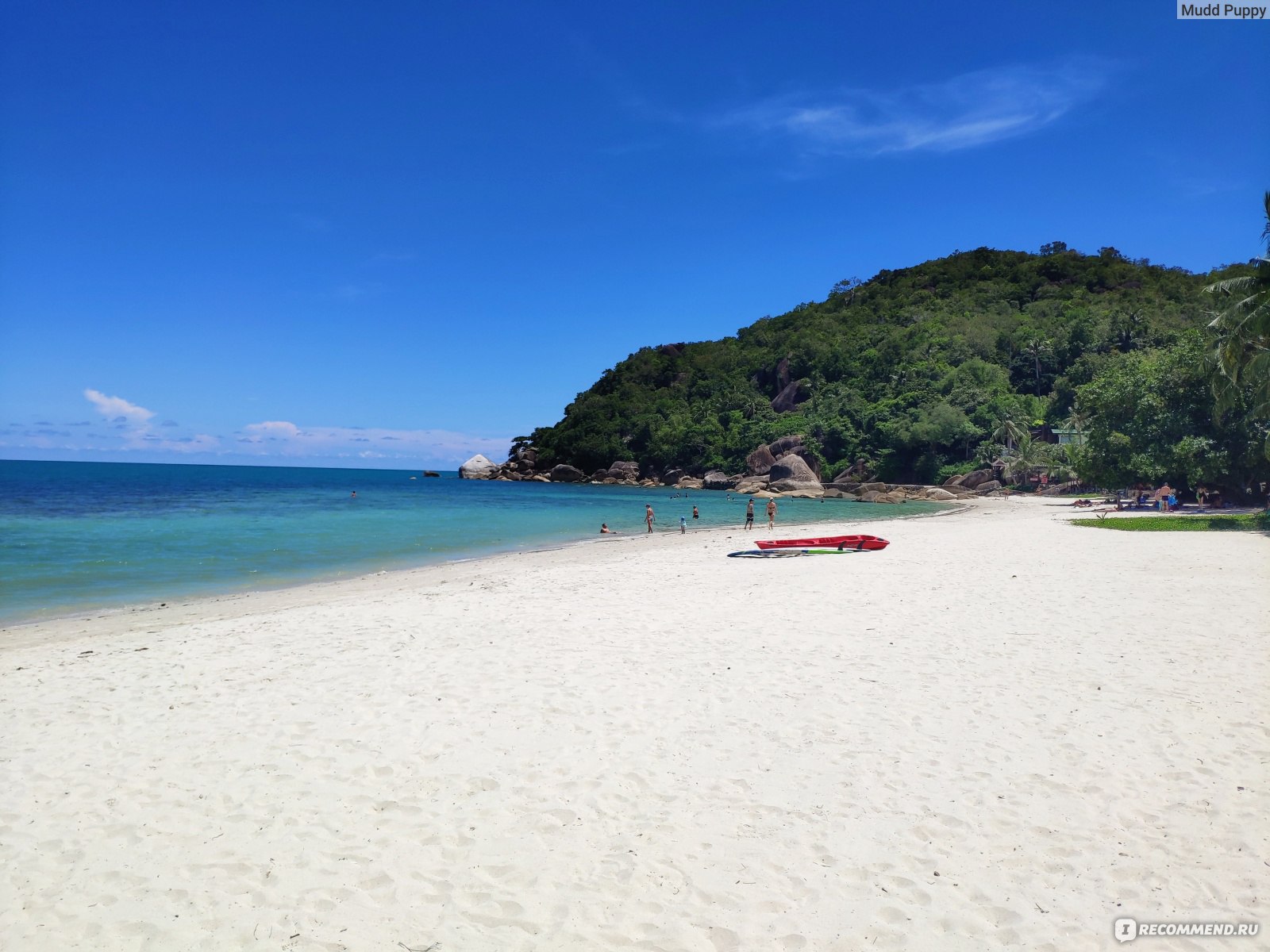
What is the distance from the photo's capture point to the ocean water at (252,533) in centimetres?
1830

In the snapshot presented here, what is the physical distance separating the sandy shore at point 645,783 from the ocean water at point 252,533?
8.37 m

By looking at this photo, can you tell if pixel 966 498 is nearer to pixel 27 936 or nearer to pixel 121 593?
pixel 121 593

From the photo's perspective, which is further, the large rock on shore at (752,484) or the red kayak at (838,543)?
the large rock on shore at (752,484)

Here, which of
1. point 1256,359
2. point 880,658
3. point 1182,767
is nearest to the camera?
point 1182,767

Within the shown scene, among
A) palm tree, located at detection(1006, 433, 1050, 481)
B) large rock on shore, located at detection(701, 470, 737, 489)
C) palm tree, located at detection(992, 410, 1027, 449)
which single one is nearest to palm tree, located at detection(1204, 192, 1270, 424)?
palm tree, located at detection(1006, 433, 1050, 481)

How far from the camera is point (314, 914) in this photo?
403 centimetres

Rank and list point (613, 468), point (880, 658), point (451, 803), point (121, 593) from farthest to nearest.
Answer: point (613, 468) → point (121, 593) → point (880, 658) → point (451, 803)

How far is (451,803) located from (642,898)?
1807mm

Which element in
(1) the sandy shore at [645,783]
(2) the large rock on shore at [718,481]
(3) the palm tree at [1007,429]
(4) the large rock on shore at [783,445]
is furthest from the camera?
(2) the large rock on shore at [718,481]

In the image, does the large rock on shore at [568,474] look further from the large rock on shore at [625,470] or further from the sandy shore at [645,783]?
the sandy shore at [645,783]

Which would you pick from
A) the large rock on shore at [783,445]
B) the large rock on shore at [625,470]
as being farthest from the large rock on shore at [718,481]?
the large rock on shore at [625,470]

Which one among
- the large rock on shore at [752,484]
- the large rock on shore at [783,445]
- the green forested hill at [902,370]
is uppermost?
the green forested hill at [902,370]

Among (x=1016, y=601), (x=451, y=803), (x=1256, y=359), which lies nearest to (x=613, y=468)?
(x=1256, y=359)

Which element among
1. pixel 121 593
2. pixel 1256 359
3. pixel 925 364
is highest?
pixel 925 364
